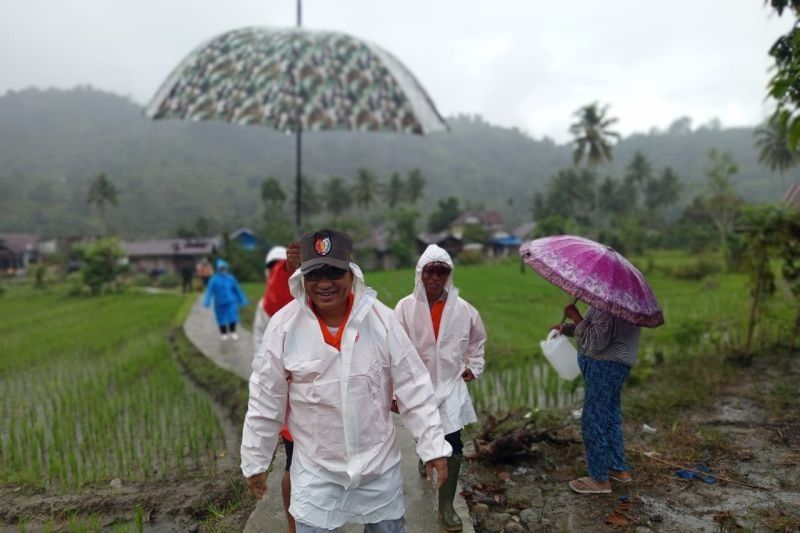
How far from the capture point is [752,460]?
3791mm

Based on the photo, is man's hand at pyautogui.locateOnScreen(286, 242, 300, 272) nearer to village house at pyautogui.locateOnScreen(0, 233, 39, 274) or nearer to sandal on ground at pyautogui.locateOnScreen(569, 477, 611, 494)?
sandal on ground at pyautogui.locateOnScreen(569, 477, 611, 494)

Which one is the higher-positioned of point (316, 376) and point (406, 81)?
point (406, 81)

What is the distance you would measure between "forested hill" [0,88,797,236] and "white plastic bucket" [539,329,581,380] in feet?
176

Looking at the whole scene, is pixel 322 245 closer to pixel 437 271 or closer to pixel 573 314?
pixel 437 271

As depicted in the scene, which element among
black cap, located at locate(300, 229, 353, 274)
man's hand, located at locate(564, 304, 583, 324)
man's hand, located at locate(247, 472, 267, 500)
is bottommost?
man's hand, located at locate(247, 472, 267, 500)

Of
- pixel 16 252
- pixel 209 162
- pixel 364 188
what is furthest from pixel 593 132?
pixel 209 162

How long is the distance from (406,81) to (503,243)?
4393 centimetres

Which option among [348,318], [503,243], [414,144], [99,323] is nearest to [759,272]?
[348,318]

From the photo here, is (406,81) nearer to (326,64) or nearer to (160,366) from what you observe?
(326,64)

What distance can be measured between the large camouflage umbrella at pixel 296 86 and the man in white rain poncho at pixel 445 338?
7.79 feet

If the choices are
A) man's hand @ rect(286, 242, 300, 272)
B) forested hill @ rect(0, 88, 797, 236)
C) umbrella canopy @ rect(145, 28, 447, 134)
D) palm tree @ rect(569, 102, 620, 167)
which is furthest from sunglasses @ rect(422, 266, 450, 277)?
forested hill @ rect(0, 88, 797, 236)

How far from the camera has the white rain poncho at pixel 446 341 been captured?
9.75ft

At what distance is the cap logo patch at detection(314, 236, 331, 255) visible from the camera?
2055 mm

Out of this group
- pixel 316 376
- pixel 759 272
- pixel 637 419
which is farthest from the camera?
pixel 759 272
